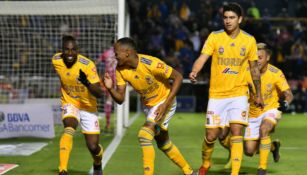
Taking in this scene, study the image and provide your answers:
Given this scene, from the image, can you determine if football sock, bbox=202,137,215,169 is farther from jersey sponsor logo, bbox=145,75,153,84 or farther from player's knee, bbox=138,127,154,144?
jersey sponsor logo, bbox=145,75,153,84

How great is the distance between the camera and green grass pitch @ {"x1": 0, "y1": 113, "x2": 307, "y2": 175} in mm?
9992

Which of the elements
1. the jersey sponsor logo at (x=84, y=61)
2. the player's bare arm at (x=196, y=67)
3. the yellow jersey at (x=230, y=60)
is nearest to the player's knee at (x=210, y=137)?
the yellow jersey at (x=230, y=60)

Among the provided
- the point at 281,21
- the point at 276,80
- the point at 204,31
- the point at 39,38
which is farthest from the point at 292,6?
the point at 276,80

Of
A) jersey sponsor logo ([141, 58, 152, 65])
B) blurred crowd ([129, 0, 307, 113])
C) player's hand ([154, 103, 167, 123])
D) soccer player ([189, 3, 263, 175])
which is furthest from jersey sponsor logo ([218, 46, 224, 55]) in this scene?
blurred crowd ([129, 0, 307, 113])

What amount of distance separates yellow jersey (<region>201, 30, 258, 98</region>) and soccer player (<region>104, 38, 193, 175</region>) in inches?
25.0

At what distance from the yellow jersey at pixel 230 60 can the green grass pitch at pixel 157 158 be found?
162 centimetres

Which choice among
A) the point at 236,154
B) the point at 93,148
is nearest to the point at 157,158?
the point at 93,148

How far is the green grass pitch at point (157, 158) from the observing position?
9992mm

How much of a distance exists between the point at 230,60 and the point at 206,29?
59.4 ft

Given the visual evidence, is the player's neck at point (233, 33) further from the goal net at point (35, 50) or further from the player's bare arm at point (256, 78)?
the goal net at point (35, 50)

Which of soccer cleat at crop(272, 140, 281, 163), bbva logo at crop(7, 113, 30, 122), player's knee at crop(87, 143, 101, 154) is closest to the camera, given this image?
player's knee at crop(87, 143, 101, 154)

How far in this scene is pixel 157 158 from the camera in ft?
37.7

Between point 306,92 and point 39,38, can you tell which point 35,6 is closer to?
point 39,38

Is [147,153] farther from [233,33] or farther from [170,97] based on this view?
[233,33]
